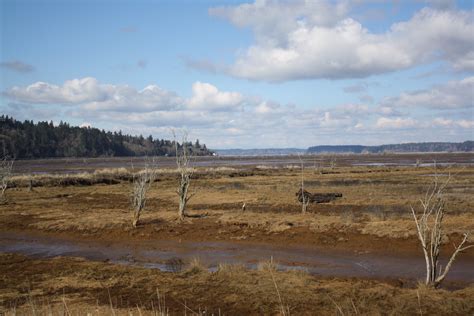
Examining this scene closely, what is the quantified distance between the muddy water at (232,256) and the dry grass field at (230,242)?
58 centimetres

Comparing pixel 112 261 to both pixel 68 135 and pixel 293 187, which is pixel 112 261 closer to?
pixel 293 187

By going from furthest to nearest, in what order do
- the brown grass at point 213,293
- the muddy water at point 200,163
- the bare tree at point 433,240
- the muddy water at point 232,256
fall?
the muddy water at point 200,163
the muddy water at point 232,256
the bare tree at point 433,240
the brown grass at point 213,293

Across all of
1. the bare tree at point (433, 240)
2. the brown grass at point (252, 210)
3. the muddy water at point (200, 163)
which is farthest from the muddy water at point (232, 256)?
the muddy water at point (200, 163)

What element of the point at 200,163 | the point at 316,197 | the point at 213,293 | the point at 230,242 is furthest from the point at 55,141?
the point at 213,293

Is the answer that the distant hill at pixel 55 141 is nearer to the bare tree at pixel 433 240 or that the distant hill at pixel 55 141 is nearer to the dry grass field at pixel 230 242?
the dry grass field at pixel 230 242

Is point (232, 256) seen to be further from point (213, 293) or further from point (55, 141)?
point (55, 141)

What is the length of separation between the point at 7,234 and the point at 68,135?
463ft

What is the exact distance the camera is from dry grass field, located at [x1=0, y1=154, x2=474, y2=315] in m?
10.5

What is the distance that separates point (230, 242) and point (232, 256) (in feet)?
8.21

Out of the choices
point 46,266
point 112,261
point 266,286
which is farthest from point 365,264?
point 46,266

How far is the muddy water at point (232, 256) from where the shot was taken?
572 inches

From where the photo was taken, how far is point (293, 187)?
136 feet

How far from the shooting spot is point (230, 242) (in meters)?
19.6

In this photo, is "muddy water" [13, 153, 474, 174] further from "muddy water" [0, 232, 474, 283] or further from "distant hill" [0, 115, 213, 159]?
"muddy water" [0, 232, 474, 283]
